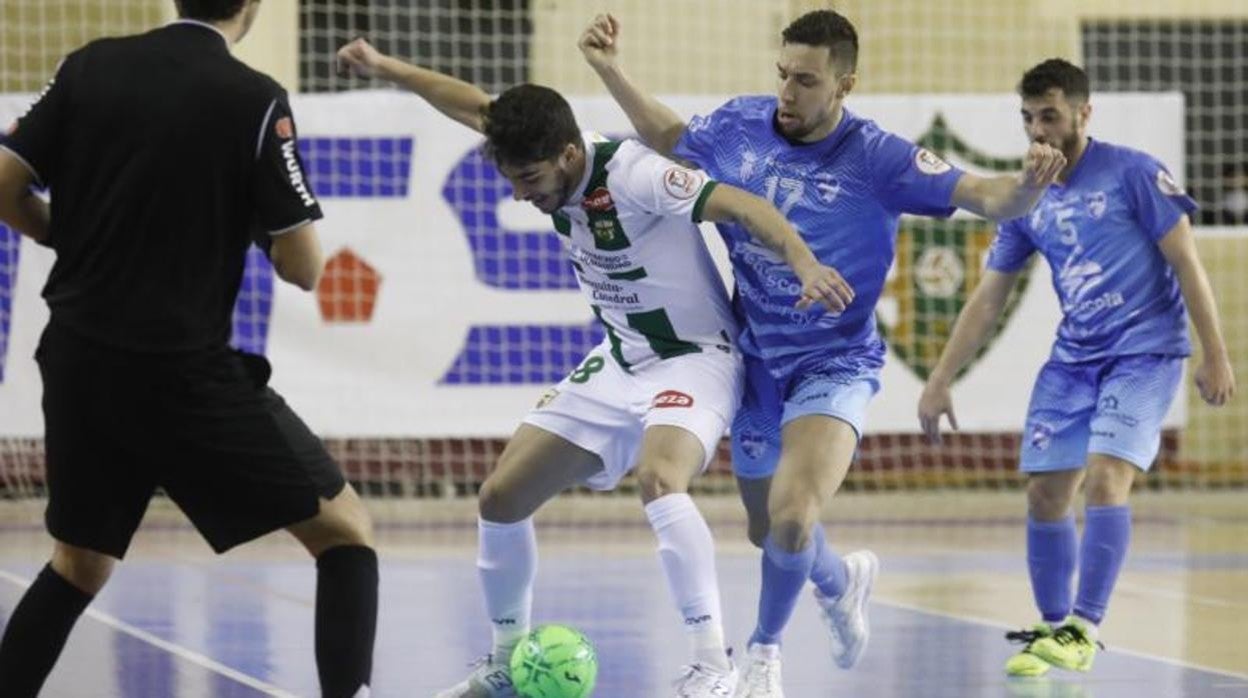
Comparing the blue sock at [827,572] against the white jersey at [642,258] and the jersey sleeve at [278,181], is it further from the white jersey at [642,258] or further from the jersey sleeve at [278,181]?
the jersey sleeve at [278,181]

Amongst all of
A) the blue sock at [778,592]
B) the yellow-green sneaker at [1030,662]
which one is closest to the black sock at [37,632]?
the blue sock at [778,592]

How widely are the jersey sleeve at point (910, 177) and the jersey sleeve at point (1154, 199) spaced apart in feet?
4.35

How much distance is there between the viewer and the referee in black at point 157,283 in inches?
203

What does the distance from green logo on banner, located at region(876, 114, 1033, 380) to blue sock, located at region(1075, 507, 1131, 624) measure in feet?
21.5

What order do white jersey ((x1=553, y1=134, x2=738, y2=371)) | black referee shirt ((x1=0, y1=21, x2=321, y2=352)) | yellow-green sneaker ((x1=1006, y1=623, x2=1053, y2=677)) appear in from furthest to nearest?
yellow-green sneaker ((x1=1006, y1=623, x2=1053, y2=677))
white jersey ((x1=553, y1=134, x2=738, y2=371))
black referee shirt ((x1=0, y1=21, x2=321, y2=352))

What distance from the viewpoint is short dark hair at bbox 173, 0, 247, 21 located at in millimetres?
5238

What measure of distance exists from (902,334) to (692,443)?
8167 mm

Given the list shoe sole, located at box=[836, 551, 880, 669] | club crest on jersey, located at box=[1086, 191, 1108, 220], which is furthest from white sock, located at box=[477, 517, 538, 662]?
club crest on jersey, located at box=[1086, 191, 1108, 220]

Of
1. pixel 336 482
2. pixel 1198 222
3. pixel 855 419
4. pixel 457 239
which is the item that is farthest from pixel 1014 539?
pixel 336 482

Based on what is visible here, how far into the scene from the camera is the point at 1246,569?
36.3 ft

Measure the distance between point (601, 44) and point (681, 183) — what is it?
2.54ft

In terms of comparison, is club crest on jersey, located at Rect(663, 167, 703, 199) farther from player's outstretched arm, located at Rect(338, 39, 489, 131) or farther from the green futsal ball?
the green futsal ball

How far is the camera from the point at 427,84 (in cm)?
702

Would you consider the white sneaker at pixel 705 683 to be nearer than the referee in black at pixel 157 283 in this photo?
No
